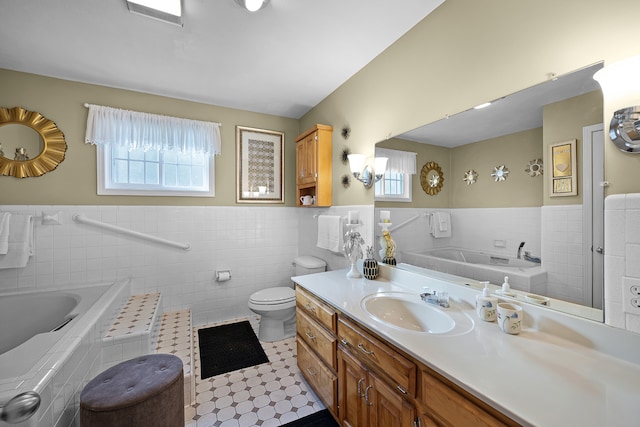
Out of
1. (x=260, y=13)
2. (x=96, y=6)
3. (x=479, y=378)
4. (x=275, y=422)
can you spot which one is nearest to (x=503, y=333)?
(x=479, y=378)

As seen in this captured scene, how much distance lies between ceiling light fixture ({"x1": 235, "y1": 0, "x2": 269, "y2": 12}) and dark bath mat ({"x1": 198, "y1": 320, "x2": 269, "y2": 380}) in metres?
2.56

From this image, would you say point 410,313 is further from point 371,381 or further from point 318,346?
point 318,346

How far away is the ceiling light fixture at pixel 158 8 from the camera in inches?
58.2

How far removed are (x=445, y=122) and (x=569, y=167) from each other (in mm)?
643

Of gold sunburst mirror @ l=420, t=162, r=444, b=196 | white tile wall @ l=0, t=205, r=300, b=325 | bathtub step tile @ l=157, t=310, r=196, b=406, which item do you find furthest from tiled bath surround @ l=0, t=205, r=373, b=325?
gold sunburst mirror @ l=420, t=162, r=444, b=196

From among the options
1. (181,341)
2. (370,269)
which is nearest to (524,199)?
(370,269)

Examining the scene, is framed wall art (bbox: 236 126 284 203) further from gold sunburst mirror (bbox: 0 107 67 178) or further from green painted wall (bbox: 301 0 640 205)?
gold sunburst mirror (bbox: 0 107 67 178)

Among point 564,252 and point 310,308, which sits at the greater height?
point 564,252

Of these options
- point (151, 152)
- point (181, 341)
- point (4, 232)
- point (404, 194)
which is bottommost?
point (181, 341)

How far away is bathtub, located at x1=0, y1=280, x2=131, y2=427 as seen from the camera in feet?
3.53

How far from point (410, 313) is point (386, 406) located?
493 millimetres

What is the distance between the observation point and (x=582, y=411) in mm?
642

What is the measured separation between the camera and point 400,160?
177cm

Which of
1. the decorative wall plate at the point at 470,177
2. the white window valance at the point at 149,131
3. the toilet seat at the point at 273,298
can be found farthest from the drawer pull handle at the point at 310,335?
the white window valance at the point at 149,131
